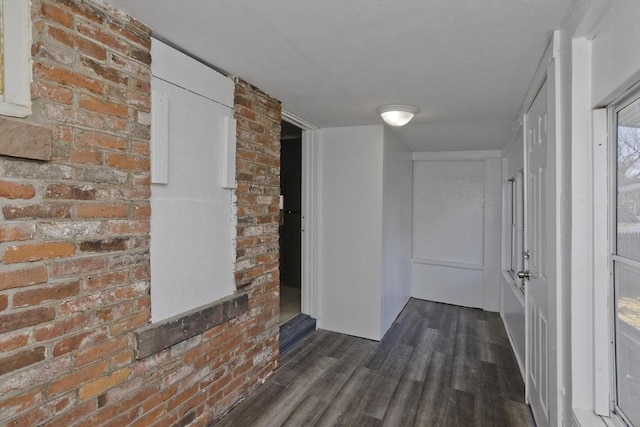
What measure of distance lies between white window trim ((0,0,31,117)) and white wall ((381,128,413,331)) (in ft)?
9.50

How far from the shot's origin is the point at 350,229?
3605mm

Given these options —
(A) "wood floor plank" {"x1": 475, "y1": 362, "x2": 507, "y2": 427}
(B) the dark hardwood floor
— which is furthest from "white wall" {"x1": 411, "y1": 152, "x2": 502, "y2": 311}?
(A) "wood floor plank" {"x1": 475, "y1": 362, "x2": 507, "y2": 427}

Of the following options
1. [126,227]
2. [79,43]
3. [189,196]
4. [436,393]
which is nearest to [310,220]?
[189,196]

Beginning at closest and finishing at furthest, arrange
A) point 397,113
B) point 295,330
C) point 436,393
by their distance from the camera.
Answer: point 436,393 → point 397,113 → point 295,330

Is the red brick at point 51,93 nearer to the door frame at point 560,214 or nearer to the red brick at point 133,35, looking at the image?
the red brick at point 133,35

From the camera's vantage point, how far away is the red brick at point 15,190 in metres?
1.14

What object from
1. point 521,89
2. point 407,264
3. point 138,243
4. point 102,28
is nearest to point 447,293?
point 407,264

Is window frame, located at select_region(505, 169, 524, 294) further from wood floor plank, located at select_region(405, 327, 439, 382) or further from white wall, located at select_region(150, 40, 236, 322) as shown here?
white wall, located at select_region(150, 40, 236, 322)

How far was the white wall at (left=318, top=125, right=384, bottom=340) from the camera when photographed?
350 cm

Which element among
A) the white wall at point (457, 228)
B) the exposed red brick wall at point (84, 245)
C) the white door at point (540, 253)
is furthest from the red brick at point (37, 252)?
the white wall at point (457, 228)

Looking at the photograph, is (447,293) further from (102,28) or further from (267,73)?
(102,28)

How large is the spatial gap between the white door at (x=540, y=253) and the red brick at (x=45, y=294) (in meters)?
2.19

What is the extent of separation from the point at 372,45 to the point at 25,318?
1922 mm

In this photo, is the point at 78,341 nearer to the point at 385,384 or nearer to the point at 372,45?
the point at 372,45
